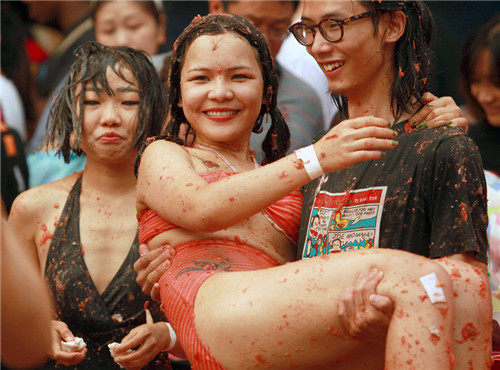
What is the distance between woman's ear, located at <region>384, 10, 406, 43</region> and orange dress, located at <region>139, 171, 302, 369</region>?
0.76 metres

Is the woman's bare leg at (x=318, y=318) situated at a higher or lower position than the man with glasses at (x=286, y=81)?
lower

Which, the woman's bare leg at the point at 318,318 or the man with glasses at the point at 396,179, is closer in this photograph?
the woman's bare leg at the point at 318,318

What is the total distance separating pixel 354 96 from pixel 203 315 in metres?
1.05

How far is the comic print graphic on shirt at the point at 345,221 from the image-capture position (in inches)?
102

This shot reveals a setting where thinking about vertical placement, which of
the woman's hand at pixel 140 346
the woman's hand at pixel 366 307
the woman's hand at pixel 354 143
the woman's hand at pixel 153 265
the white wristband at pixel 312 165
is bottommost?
the woman's hand at pixel 140 346

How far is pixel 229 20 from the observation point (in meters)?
3.09

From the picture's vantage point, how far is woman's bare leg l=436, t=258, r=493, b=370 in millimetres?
2111

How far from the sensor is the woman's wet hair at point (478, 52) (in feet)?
14.3

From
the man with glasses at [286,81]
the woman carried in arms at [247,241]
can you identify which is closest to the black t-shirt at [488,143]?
the man with glasses at [286,81]

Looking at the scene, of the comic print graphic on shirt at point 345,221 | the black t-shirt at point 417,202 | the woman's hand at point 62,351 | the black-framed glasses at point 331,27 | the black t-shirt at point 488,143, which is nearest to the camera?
the black t-shirt at point 417,202

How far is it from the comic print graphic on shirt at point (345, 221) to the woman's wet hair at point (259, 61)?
0.56m

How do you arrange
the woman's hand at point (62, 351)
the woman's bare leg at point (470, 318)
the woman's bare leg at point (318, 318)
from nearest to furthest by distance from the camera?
the woman's bare leg at point (318, 318), the woman's bare leg at point (470, 318), the woman's hand at point (62, 351)

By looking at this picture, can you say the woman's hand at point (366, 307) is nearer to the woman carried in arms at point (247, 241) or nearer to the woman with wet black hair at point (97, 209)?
the woman carried in arms at point (247, 241)

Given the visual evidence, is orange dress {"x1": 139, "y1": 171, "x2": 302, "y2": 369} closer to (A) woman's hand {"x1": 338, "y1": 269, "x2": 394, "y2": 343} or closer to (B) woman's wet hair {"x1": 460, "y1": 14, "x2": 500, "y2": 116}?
(A) woman's hand {"x1": 338, "y1": 269, "x2": 394, "y2": 343}
